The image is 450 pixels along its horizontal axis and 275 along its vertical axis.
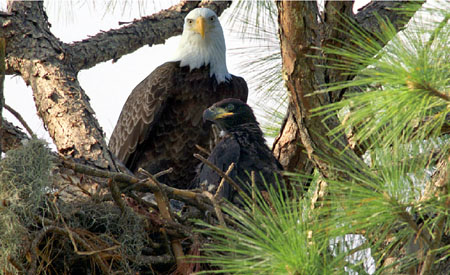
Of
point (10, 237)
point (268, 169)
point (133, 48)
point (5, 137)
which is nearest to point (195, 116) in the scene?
point (133, 48)

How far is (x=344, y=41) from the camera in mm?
3777

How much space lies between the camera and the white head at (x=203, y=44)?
577cm

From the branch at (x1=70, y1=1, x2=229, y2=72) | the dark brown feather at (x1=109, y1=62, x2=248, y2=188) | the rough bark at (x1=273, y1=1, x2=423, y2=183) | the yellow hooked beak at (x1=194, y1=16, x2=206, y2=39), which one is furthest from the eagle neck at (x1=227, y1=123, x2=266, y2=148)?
the rough bark at (x1=273, y1=1, x2=423, y2=183)

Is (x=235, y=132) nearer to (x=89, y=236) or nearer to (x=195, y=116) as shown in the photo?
(x=195, y=116)

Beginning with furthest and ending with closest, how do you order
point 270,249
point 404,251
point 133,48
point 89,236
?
point 133,48 < point 89,236 < point 404,251 < point 270,249

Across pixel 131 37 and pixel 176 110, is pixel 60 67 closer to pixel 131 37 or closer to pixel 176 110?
pixel 131 37

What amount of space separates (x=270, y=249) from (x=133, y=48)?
3093 millimetres

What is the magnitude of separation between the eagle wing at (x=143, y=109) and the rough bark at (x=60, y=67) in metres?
0.52

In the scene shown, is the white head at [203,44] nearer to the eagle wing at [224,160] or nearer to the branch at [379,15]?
→ the eagle wing at [224,160]

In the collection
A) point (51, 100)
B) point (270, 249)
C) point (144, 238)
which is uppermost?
point (51, 100)

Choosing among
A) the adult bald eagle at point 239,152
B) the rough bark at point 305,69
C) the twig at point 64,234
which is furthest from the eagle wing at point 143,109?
the rough bark at point 305,69

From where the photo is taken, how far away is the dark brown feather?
18.4 feet

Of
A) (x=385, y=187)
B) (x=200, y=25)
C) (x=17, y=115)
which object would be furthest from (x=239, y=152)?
(x=385, y=187)

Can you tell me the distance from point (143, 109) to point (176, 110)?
0.87 ft
